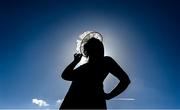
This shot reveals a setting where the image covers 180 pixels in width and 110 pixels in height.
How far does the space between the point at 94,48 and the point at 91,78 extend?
1.67 ft

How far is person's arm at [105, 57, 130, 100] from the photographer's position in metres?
3.61

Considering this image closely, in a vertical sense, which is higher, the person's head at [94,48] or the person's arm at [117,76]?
the person's head at [94,48]

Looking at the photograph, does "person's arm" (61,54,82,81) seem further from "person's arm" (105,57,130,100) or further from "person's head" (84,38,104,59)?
"person's arm" (105,57,130,100)

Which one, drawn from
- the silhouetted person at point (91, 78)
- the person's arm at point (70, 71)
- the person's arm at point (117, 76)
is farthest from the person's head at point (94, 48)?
the person's arm at point (70, 71)

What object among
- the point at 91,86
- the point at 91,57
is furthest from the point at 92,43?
the point at 91,86

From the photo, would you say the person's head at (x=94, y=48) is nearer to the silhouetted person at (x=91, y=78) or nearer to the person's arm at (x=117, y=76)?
the silhouetted person at (x=91, y=78)

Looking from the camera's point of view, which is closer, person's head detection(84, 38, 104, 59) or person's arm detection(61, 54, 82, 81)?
person's arm detection(61, 54, 82, 81)

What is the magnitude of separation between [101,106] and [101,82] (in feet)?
1.18

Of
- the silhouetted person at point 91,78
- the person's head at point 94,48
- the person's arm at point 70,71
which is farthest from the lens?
the person's head at point 94,48

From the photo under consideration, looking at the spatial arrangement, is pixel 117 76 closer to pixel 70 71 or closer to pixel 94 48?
pixel 94 48

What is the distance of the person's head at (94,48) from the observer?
3.73 metres

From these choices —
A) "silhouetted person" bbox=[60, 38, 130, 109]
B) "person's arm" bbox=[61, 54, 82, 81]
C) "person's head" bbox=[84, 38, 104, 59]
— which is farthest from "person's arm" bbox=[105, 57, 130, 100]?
"person's arm" bbox=[61, 54, 82, 81]

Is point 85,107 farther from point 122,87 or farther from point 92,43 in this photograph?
point 92,43

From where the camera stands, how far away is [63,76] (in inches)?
141
